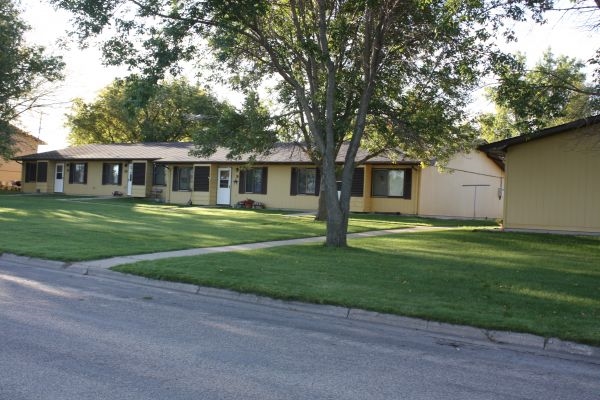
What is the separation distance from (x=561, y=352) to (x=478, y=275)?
4156mm

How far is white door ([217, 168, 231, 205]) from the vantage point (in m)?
33.4

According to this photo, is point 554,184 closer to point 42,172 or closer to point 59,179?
point 59,179

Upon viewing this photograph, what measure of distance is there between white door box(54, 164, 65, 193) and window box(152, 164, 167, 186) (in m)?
8.32

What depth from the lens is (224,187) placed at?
33.6m

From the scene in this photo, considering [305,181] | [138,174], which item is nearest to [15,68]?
[138,174]

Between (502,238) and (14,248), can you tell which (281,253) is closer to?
(14,248)

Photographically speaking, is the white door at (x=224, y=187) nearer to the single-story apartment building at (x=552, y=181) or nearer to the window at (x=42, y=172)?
the window at (x=42, y=172)

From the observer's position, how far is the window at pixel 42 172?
41638 mm

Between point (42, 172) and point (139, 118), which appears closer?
point (42, 172)

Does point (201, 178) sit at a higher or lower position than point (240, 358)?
higher

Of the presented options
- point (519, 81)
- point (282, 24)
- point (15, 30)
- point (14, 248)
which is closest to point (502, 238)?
point (519, 81)

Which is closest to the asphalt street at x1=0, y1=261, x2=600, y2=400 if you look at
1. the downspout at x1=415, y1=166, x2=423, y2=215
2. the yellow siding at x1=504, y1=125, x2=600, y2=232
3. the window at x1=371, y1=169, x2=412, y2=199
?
the yellow siding at x1=504, y1=125, x2=600, y2=232

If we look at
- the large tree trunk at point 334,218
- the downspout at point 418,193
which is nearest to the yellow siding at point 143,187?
the downspout at point 418,193

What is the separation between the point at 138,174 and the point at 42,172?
9.77 metres
